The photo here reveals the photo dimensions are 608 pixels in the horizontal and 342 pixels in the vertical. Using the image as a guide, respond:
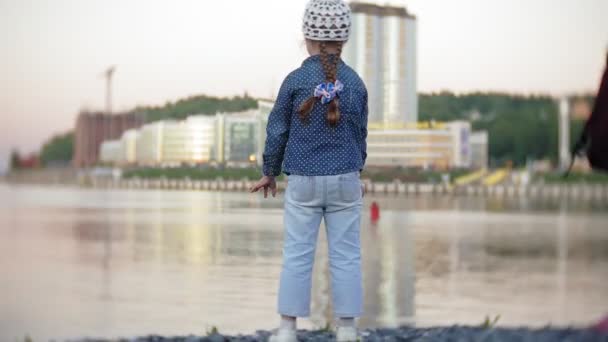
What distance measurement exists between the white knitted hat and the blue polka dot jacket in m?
0.11

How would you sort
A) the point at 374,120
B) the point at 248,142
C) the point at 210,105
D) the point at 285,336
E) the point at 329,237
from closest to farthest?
1. the point at 285,336
2. the point at 329,237
3. the point at 248,142
4. the point at 210,105
5. the point at 374,120

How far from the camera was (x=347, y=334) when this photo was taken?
15.1 ft

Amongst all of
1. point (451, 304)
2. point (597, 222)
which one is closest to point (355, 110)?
point (451, 304)

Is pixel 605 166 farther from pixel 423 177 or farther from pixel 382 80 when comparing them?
pixel 423 177

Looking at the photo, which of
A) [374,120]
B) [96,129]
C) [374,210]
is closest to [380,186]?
[374,120]

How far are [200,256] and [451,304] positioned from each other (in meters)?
4.83

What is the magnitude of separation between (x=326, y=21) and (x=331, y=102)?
1.00 feet

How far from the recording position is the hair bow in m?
4.55

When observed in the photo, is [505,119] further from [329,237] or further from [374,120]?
[329,237]

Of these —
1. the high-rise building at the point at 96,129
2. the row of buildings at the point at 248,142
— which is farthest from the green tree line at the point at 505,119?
the high-rise building at the point at 96,129

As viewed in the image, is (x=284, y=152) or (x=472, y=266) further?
(x=472, y=266)

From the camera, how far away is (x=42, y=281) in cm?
990

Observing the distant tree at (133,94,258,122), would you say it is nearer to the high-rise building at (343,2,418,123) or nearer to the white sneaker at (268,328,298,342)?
the high-rise building at (343,2,418,123)

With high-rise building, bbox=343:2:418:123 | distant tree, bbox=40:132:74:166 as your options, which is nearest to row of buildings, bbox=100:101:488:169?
high-rise building, bbox=343:2:418:123
